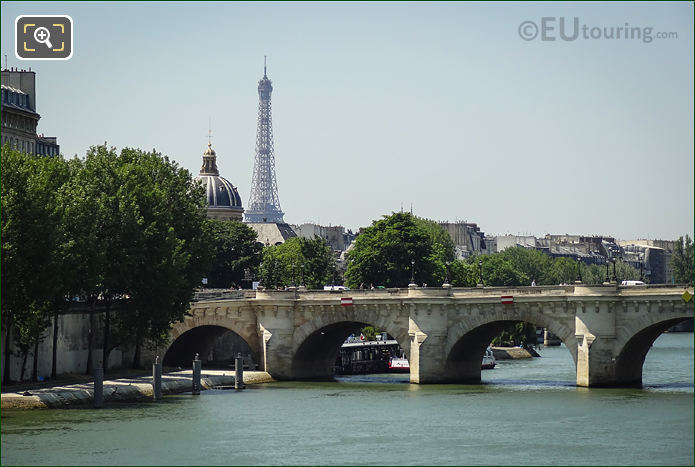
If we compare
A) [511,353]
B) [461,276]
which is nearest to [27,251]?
[511,353]

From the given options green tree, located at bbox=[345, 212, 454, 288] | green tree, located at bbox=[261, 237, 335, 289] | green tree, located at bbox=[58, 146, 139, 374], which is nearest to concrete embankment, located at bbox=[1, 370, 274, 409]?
green tree, located at bbox=[58, 146, 139, 374]

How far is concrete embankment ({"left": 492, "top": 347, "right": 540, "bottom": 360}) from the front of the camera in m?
136

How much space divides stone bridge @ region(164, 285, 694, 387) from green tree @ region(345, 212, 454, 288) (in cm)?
1978

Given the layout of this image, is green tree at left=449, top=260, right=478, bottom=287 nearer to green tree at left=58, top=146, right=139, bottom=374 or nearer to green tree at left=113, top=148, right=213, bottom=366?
green tree at left=113, top=148, right=213, bottom=366

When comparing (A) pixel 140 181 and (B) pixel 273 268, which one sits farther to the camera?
(B) pixel 273 268

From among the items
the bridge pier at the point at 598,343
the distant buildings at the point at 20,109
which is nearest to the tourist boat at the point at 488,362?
→ the bridge pier at the point at 598,343

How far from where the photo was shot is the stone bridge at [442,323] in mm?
89750

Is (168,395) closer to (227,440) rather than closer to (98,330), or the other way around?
(98,330)

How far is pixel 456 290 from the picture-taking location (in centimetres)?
9656

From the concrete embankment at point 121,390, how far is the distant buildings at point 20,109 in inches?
1111

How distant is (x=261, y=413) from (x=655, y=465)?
24033mm

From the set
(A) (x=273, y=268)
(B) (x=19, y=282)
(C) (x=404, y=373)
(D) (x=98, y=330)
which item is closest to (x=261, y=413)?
(B) (x=19, y=282)

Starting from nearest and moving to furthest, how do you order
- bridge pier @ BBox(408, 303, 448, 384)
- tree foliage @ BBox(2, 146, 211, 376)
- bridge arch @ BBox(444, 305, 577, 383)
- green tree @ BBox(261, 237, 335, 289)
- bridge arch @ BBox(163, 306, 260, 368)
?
tree foliage @ BBox(2, 146, 211, 376) < bridge arch @ BBox(444, 305, 577, 383) < bridge pier @ BBox(408, 303, 448, 384) < bridge arch @ BBox(163, 306, 260, 368) < green tree @ BBox(261, 237, 335, 289)

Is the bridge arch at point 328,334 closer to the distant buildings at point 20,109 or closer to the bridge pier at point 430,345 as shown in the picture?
the bridge pier at point 430,345
